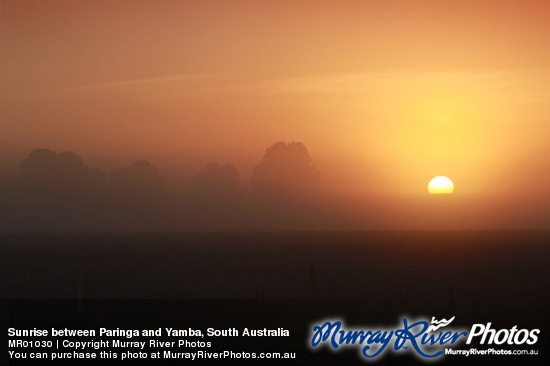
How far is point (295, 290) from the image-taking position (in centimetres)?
4906

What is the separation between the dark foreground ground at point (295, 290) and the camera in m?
16.6

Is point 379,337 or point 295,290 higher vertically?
point 295,290

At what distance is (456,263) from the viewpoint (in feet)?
254

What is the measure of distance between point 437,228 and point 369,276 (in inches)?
4876

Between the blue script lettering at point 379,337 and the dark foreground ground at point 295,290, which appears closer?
the blue script lettering at point 379,337

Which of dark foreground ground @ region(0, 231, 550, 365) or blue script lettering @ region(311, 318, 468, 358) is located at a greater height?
dark foreground ground @ region(0, 231, 550, 365)

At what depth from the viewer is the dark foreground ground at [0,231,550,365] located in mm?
16625

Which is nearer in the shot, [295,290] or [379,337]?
[379,337]

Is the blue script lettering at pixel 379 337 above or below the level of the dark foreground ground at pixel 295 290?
below

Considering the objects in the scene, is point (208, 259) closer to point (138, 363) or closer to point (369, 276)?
point (369, 276)

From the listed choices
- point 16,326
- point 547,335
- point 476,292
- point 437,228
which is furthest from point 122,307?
Answer: point 437,228

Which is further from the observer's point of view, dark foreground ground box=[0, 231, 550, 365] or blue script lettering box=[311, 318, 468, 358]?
dark foreground ground box=[0, 231, 550, 365]

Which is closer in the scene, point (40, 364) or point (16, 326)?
point (40, 364)

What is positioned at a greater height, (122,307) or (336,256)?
(336,256)
